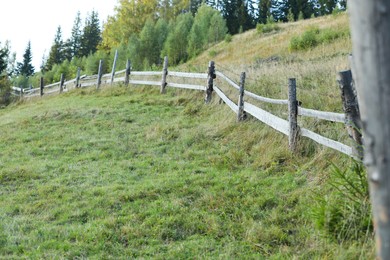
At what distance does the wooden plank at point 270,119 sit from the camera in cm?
606

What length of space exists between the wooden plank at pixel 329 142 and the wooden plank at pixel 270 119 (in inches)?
18.5

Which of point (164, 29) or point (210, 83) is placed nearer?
point (210, 83)

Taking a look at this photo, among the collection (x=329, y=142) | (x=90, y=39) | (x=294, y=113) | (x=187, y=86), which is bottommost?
(x=329, y=142)

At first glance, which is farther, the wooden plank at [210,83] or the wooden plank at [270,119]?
the wooden plank at [210,83]

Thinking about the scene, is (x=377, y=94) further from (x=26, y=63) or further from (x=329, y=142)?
(x=26, y=63)

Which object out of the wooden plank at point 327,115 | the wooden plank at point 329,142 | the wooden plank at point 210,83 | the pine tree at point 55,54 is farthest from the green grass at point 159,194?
→ the pine tree at point 55,54

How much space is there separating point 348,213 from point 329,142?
1668 mm

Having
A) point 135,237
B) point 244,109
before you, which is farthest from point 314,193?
point 244,109

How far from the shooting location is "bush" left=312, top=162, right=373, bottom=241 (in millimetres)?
3168

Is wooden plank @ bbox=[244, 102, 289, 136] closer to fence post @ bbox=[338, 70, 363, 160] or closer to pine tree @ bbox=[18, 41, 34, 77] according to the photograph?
fence post @ bbox=[338, 70, 363, 160]

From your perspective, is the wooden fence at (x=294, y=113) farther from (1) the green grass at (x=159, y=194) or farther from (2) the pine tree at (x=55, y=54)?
(2) the pine tree at (x=55, y=54)

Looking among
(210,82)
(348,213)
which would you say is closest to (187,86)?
(210,82)

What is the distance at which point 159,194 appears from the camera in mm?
5113

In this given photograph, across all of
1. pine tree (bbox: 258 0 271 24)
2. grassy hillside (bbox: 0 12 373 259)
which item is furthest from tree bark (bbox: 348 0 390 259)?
pine tree (bbox: 258 0 271 24)
